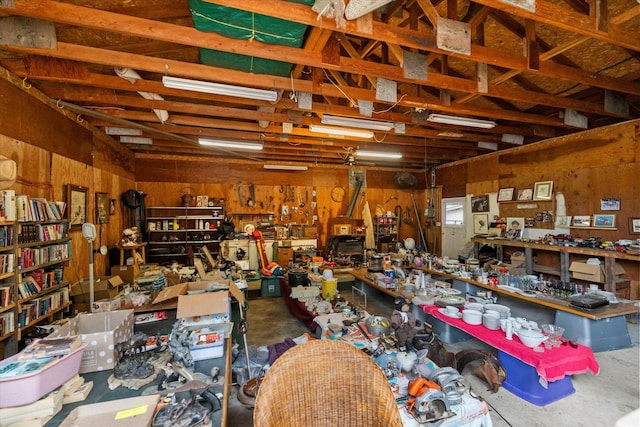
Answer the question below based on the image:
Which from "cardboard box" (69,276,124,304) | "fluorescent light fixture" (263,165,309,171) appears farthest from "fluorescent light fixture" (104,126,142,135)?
"fluorescent light fixture" (263,165,309,171)

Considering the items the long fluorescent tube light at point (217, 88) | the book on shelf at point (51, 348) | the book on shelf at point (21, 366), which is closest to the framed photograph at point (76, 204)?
the long fluorescent tube light at point (217, 88)

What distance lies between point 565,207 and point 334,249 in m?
5.21

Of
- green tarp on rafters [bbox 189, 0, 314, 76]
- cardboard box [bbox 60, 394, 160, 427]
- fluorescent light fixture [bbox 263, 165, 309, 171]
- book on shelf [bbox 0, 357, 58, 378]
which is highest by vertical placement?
green tarp on rafters [bbox 189, 0, 314, 76]

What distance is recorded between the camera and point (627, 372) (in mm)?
2963

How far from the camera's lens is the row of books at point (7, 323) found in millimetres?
2752

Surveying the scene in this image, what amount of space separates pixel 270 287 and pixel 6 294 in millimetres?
3926

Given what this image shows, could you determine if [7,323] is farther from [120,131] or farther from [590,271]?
[590,271]

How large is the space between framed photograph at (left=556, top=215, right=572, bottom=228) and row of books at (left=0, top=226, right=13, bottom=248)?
28.4ft

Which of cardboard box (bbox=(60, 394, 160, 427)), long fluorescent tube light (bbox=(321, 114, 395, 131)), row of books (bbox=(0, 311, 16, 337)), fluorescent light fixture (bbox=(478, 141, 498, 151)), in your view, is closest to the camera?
cardboard box (bbox=(60, 394, 160, 427))

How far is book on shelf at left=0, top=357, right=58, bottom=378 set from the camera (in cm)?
134

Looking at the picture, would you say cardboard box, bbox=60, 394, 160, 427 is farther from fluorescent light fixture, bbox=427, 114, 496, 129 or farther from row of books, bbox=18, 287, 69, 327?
fluorescent light fixture, bbox=427, 114, 496, 129

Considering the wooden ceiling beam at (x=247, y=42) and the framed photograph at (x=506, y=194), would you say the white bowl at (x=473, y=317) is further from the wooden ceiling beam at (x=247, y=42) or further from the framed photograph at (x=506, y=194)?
the framed photograph at (x=506, y=194)

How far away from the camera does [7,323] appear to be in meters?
2.81

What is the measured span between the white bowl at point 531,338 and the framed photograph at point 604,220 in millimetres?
4103
